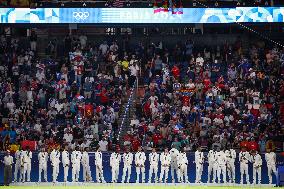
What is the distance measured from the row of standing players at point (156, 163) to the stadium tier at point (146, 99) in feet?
0.19

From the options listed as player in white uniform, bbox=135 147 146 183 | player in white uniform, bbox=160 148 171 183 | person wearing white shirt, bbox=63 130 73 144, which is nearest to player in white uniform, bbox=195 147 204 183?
player in white uniform, bbox=160 148 171 183

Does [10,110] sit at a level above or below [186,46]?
below

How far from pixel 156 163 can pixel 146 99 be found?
592cm

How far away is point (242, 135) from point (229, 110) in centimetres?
227

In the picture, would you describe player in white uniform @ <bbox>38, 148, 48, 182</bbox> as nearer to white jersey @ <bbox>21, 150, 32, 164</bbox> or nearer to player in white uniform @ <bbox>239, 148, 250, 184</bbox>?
white jersey @ <bbox>21, 150, 32, 164</bbox>

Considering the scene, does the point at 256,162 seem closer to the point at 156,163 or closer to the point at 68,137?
the point at 156,163

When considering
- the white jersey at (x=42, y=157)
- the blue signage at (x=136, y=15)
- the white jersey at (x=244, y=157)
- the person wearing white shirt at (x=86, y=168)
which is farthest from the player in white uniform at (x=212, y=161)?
the blue signage at (x=136, y=15)

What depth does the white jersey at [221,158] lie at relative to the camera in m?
39.2

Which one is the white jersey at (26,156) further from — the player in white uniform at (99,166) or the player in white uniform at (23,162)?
the player in white uniform at (99,166)

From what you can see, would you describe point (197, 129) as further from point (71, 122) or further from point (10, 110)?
point (10, 110)

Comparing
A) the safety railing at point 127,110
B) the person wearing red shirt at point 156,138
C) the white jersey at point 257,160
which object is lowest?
the white jersey at point 257,160

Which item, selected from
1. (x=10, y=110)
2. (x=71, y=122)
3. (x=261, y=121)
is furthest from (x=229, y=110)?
(x=10, y=110)

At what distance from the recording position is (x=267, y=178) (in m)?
39.8

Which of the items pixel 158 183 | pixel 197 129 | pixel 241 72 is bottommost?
pixel 158 183
